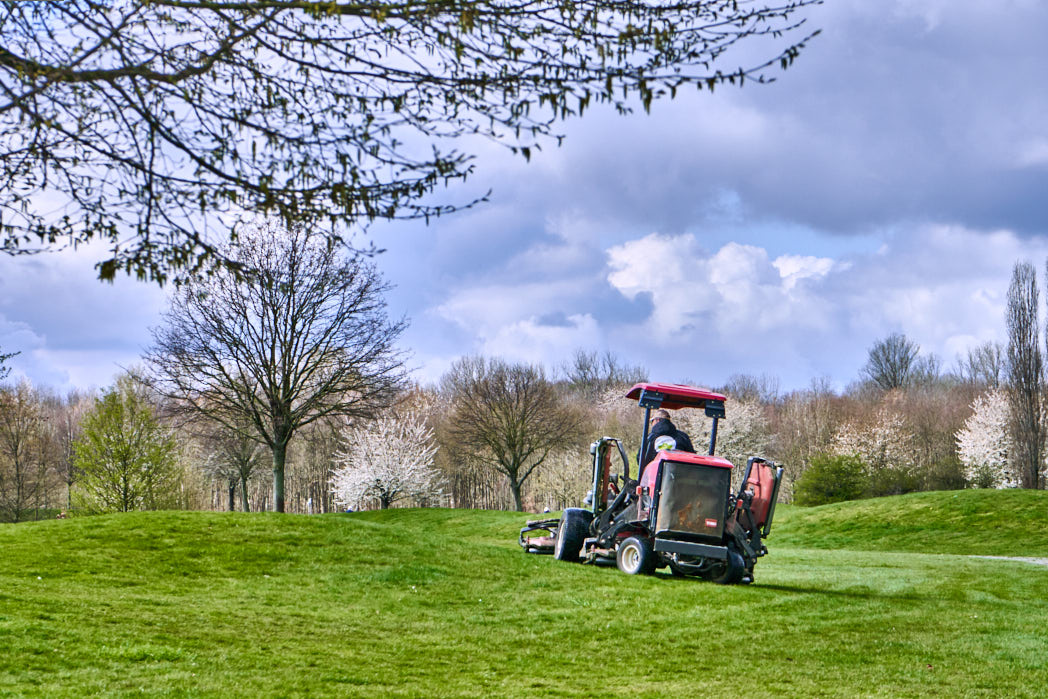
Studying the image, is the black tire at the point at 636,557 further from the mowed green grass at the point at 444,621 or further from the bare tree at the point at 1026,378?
the bare tree at the point at 1026,378

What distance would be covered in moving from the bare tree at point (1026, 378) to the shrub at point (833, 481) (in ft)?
20.2

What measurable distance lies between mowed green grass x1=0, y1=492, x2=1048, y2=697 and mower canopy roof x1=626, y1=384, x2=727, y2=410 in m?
2.48

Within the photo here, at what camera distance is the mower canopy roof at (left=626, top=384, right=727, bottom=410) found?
43.6 ft

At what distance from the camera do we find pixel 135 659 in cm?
720

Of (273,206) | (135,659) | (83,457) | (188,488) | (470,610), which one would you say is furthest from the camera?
(188,488)

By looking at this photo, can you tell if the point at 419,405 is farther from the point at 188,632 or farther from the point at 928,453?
the point at 188,632

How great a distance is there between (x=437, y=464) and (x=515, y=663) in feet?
142

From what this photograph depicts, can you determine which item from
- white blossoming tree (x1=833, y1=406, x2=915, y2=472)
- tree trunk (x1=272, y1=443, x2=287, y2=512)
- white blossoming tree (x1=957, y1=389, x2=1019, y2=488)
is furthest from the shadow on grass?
white blossoming tree (x1=833, y1=406, x2=915, y2=472)

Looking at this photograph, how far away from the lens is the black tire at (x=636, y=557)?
1304 centimetres

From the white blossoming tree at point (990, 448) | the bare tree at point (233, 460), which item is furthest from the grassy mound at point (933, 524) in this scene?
the bare tree at point (233, 460)

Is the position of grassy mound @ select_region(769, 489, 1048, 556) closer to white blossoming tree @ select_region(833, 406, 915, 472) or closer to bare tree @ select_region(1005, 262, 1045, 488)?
bare tree @ select_region(1005, 262, 1045, 488)

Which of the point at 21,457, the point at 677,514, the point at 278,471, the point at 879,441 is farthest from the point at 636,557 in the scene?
the point at 21,457

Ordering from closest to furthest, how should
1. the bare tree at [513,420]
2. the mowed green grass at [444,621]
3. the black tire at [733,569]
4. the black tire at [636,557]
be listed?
the mowed green grass at [444,621], the black tire at [733,569], the black tire at [636,557], the bare tree at [513,420]

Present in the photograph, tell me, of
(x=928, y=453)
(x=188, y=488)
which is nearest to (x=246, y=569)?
(x=188, y=488)
